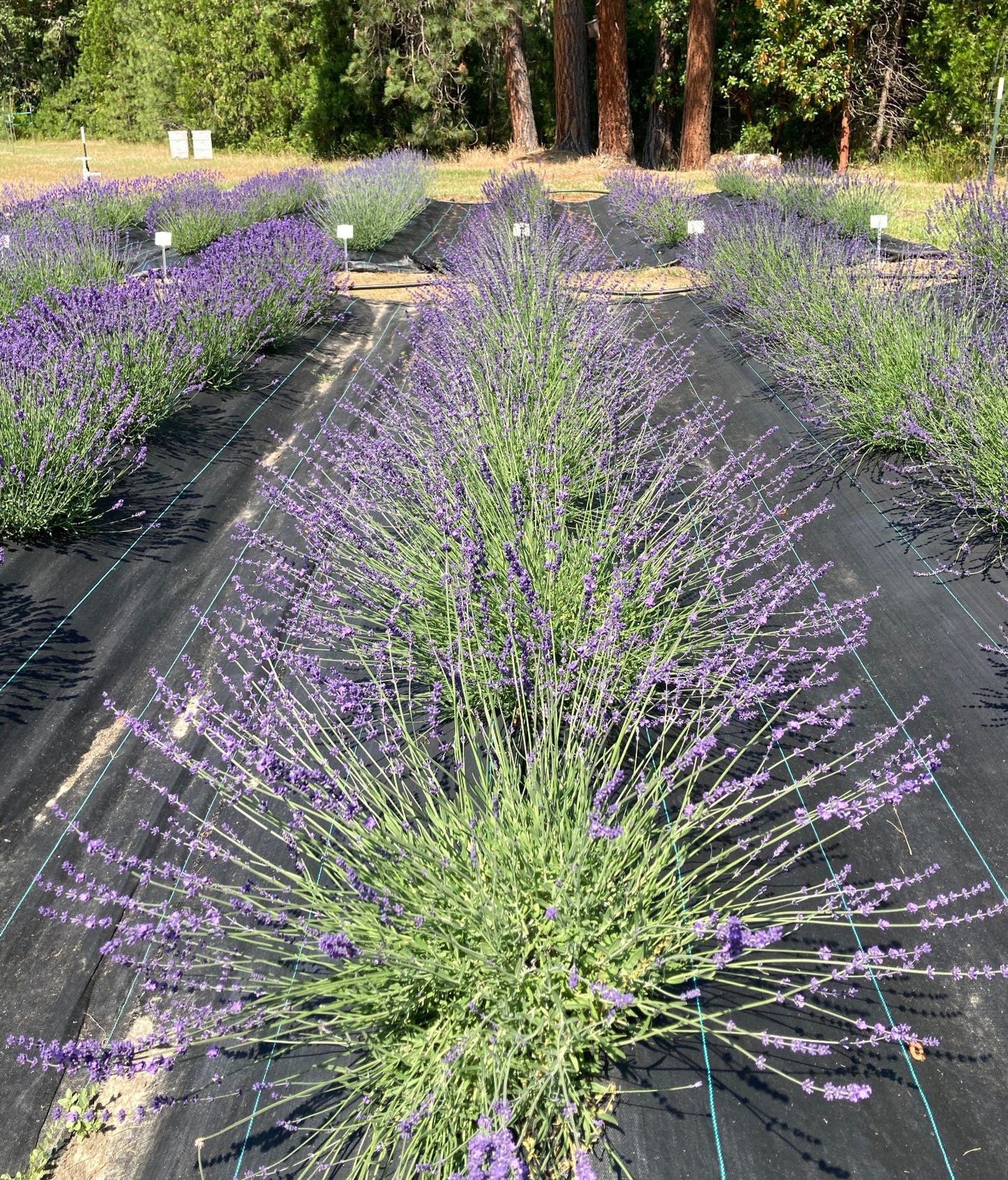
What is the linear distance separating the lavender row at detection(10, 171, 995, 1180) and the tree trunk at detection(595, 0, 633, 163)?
13553 millimetres

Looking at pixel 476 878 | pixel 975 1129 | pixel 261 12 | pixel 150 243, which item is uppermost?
pixel 261 12

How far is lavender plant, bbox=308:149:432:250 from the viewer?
8.59 m

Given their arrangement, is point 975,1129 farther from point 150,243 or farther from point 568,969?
point 150,243

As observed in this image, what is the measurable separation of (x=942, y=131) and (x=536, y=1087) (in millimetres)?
16660

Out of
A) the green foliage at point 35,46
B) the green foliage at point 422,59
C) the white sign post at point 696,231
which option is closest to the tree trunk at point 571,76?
the green foliage at point 422,59

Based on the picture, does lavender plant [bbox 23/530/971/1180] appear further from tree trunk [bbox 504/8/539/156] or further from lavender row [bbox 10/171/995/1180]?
tree trunk [bbox 504/8/539/156]

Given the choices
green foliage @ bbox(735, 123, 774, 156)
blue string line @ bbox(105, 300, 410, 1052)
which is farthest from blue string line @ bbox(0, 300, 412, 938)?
green foliage @ bbox(735, 123, 774, 156)

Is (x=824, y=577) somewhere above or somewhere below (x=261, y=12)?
below

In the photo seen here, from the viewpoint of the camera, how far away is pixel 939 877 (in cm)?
233

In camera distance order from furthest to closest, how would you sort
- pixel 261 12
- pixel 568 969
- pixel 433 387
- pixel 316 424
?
pixel 261 12
pixel 316 424
pixel 433 387
pixel 568 969

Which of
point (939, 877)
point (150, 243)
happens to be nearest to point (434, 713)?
point (939, 877)

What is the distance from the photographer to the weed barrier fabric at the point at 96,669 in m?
2.21

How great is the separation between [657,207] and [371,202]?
2627 mm

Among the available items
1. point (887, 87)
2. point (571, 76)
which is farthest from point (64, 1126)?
point (887, 87)
